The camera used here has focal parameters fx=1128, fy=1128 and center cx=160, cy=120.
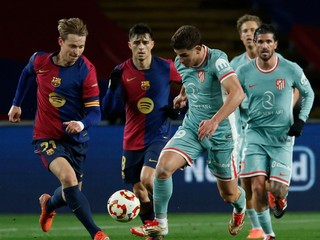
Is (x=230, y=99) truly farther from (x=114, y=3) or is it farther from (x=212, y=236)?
(x=114, y=3)

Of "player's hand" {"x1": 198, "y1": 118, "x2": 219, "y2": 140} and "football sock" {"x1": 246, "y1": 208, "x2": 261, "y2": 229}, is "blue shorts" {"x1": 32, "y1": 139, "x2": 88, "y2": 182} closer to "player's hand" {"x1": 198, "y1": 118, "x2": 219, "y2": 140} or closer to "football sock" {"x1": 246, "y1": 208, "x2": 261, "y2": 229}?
"player's hand" {"x1": 198, "y1": 118, "x2": 219, "y2": 140}

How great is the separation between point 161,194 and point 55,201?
1.35 meters

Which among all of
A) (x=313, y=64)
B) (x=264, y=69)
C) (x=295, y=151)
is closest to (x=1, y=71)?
(x=295, y=151)

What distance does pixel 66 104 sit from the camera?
1017 centimetres

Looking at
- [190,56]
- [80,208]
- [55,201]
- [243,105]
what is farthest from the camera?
[243,105]

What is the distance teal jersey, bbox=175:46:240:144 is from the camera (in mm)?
9805

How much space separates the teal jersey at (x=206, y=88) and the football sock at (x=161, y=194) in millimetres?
610

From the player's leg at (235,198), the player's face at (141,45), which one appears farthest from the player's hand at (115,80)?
the player's leg at (235,198)

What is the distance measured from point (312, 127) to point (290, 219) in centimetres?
138

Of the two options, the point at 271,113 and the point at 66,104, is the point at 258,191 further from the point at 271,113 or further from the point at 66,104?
the point at 66,104

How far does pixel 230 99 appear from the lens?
9.34 metres

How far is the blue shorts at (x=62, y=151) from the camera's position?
397 inches

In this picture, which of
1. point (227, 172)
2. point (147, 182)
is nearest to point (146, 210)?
point (147, 182)

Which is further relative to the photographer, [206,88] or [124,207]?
[124,207]
